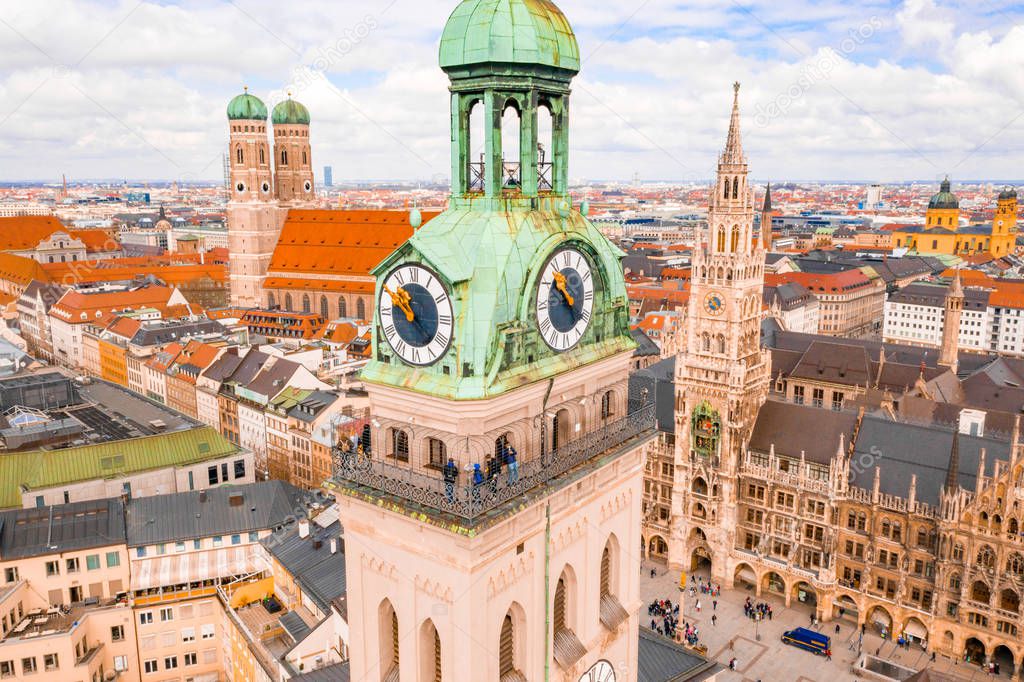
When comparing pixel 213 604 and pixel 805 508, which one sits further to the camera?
pixel 805 508

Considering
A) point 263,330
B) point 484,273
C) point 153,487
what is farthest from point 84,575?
point 263,330

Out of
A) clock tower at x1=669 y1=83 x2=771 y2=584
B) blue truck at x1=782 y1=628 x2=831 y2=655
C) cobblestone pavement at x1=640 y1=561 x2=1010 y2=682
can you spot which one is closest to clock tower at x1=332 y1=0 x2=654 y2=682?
cobblestone pavement at x1=640 y1=561 x2=1010 y2=682

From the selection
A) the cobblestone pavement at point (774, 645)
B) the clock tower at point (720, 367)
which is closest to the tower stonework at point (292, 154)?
the clock tower at point (720, 367)

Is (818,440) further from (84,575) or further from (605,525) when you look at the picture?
(84,575)

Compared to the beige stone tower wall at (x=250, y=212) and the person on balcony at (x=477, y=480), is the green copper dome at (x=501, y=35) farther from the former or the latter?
the beige stone tower wall at (x=250, y=212)

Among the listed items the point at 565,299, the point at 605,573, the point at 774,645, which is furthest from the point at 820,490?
the point at 565,299

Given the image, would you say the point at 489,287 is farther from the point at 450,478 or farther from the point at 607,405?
the point at 607,405

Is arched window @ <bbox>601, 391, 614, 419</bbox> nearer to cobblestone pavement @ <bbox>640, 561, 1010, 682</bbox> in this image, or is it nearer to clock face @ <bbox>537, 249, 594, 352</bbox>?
clock face @ <bbox>537, 249, 594, 352</bbox>
